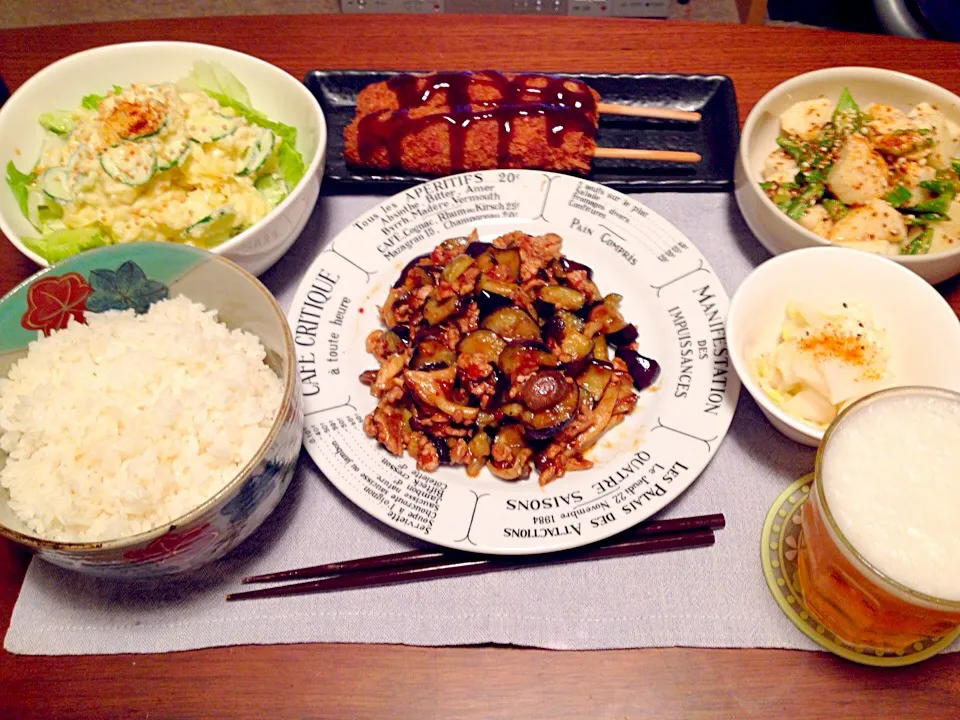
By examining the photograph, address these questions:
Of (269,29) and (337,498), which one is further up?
(269,29)

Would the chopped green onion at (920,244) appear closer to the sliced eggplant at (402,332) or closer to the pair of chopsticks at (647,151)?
the pair of chopsticks at (647,151)

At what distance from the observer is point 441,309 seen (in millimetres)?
2088

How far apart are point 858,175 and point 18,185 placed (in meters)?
2.58

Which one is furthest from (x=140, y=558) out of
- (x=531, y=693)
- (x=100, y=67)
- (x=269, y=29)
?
(x=269, y=29)

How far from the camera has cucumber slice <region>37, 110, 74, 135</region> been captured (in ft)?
7.68

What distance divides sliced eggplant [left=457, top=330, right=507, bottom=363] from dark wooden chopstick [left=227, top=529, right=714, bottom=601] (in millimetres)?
552

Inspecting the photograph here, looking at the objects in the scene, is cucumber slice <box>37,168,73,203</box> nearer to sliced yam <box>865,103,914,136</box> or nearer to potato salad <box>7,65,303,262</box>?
potato salad <box>7,65,303,262</box>

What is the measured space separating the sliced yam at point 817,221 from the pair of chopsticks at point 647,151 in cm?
45

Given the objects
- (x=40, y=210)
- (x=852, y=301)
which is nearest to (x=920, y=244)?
(x=852, y=301)

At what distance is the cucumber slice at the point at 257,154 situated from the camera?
7.36ft

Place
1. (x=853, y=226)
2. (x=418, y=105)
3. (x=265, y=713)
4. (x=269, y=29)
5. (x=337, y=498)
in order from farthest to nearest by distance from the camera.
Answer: (x=269, y=29) < (x=418, y=105) < (x=853, y=226) < (x=337, y=498) < (x=265, y=713)

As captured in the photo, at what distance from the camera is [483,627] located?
1688 mm

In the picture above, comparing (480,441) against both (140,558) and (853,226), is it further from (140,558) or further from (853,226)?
(853,226)

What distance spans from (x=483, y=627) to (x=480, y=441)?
47 centimetres
